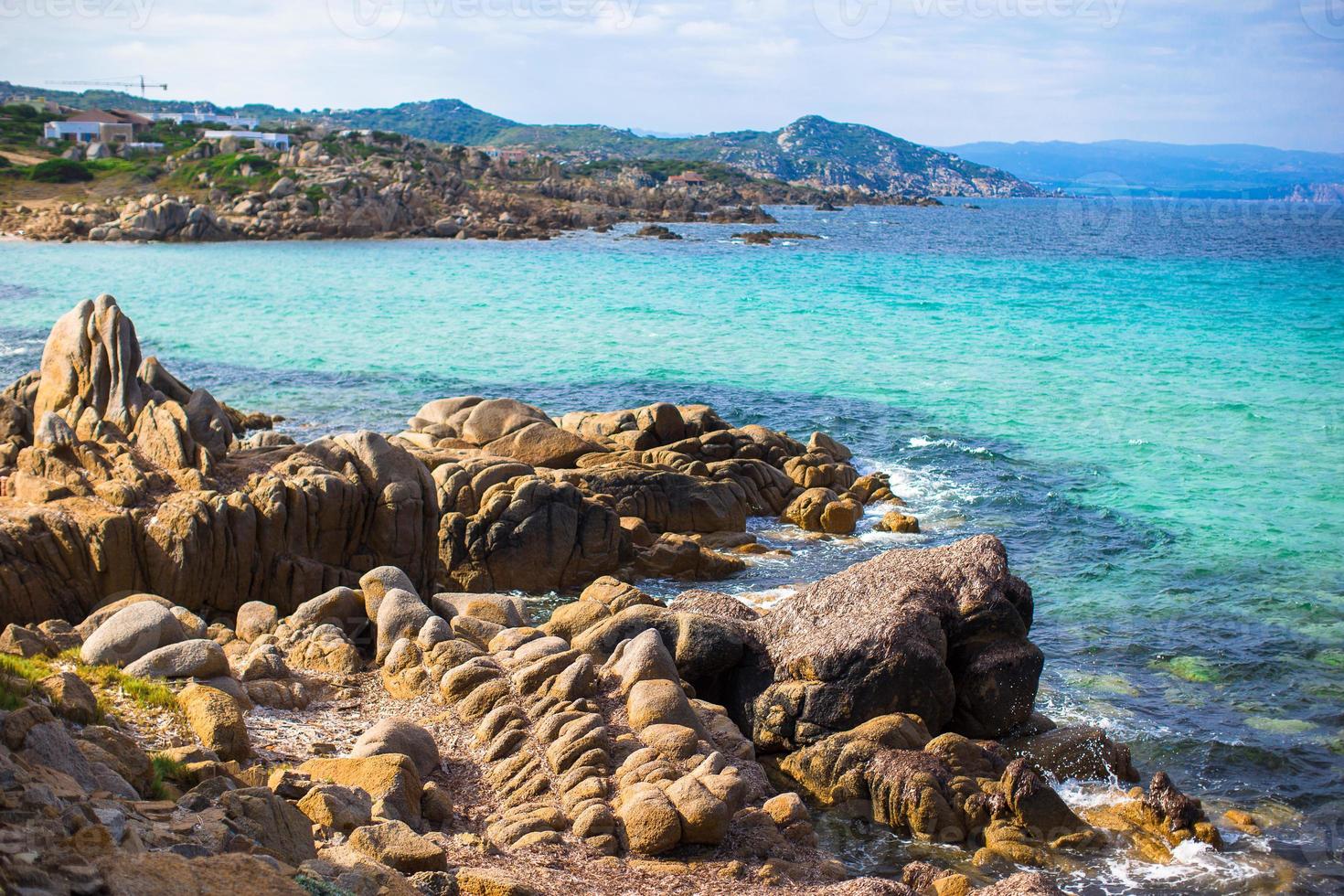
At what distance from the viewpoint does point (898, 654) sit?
14891 mm

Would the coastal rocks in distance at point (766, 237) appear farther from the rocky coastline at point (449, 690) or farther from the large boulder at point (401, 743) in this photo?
the large boulder at point (401, 743)

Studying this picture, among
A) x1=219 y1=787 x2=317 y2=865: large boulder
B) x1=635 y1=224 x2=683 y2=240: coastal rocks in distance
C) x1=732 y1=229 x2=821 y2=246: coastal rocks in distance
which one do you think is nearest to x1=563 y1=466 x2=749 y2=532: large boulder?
x1=219 y1=787 x2=317 y2=865: large boulder

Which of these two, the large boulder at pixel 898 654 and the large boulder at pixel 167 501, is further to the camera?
the large boulder at pixel 167 501

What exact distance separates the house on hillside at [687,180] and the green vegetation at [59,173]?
3563 inches

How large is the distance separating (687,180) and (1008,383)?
5786 inches

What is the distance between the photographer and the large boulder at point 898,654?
48.5 ft

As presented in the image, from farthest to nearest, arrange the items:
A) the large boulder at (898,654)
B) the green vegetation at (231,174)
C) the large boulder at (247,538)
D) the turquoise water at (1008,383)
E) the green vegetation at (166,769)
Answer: the green vegetation at (231,174)
the turquoise water at (1008,383)
the large boulder at (247,538)
the large boulder at (898,654)
the green vegetation at (166,769)

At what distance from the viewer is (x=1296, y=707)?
55.2 ft

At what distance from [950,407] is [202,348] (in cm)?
2898

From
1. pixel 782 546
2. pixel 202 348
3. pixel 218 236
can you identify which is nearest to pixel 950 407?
pixel 782 546

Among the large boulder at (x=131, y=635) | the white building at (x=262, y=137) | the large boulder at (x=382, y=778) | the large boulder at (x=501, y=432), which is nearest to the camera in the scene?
the large boulder at (x=382, y=778)

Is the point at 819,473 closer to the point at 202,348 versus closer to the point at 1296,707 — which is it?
the point at 1296,707

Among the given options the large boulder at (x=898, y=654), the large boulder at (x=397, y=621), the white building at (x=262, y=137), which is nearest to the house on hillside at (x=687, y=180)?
the white building at (x=262, y=137)

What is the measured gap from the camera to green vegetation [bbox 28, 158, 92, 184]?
9950 centimetres
